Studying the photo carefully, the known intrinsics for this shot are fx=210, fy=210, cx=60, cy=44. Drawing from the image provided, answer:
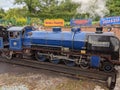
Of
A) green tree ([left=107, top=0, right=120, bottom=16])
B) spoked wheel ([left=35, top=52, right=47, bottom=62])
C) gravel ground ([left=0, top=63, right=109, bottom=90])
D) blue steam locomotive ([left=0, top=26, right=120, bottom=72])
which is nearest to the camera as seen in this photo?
gravel ground ([left=0, top=63, right=109, bottom=90])

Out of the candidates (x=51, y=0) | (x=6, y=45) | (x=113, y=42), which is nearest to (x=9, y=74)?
(x=6, y=45)

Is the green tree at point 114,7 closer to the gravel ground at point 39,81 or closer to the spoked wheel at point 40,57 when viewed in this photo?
the spoked wheel at point 40,57

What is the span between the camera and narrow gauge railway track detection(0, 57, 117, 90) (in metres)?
10.1

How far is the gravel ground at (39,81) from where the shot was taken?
988 cm

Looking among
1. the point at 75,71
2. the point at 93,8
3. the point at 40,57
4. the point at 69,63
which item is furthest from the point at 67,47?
the point at 93,8

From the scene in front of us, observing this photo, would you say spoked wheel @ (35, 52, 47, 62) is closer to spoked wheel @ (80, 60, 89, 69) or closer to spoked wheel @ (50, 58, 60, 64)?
spoked wheel @ (50, 58, 60, 64)

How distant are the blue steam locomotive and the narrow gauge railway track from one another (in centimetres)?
43

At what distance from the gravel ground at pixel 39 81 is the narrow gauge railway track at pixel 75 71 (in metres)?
0.36

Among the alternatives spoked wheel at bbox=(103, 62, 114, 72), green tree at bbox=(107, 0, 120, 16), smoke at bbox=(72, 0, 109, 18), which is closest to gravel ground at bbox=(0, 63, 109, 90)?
spoked wheel at bbox=(103, 62, 114, 72)

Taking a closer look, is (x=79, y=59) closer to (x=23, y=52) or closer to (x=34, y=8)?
(x=23, y=52)

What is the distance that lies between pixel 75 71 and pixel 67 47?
5.43 feet

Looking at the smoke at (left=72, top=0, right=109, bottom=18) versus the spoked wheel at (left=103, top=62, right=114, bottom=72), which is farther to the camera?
the smoke at (left=72, top=0, right=109, bottom=18)

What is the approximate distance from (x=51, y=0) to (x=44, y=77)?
1507 inches

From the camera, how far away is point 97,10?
141 feet
